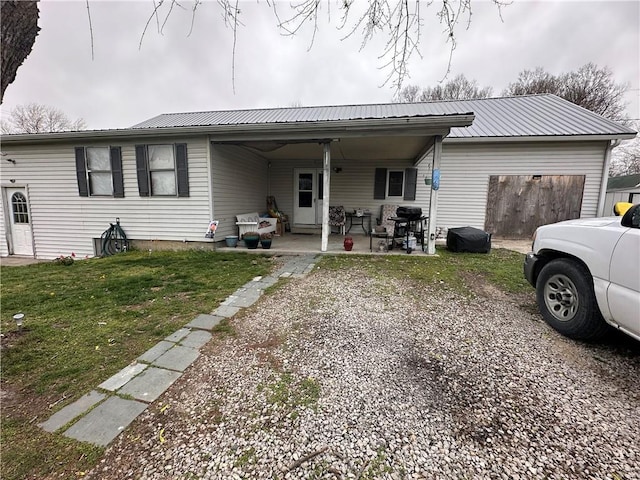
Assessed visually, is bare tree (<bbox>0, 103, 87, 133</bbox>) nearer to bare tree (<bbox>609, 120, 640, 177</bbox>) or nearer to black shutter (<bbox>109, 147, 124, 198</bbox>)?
black shutter (<bbox>109, 147, 124, 198</bbox>)

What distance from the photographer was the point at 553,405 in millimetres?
1737

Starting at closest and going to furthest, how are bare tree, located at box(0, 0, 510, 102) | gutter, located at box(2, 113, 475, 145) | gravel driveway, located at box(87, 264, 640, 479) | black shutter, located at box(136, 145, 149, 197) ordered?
1. gravel driveway, located at box(87, 264, 640, 479)
2. bare tree, located at box(0, 0, 510, 102)
3. gutter, located at box(2, 113, 475, 145)
4. black shutter, located at box(136, 145, 149, 197)

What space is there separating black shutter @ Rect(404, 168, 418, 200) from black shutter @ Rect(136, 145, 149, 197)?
7.18m

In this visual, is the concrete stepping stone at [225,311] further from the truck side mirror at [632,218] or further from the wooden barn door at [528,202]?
the wooden barn door at [528,202]

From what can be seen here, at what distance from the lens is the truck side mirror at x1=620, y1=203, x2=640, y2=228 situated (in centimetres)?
201

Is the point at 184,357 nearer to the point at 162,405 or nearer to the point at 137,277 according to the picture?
the point at 162,405

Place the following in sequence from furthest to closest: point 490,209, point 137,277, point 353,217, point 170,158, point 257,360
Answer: point 353,217
point 490,209
point 170,158
point 137,277
point 257,360

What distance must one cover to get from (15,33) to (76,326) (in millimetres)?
2399

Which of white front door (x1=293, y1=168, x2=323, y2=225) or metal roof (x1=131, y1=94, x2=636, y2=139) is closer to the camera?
metal roof (x1=131, y1=94, x2=636, y2=139)

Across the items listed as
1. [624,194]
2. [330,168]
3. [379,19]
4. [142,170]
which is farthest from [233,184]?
[624,194]

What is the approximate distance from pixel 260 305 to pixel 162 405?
1.69 m

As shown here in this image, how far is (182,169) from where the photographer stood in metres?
6.41

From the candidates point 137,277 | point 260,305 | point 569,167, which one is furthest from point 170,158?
point 569,167

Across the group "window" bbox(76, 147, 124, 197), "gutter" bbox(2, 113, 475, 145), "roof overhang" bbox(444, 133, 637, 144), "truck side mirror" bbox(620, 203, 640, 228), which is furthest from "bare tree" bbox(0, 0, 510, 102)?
"roof overhang" bbox(444, 133, 637, 144)
